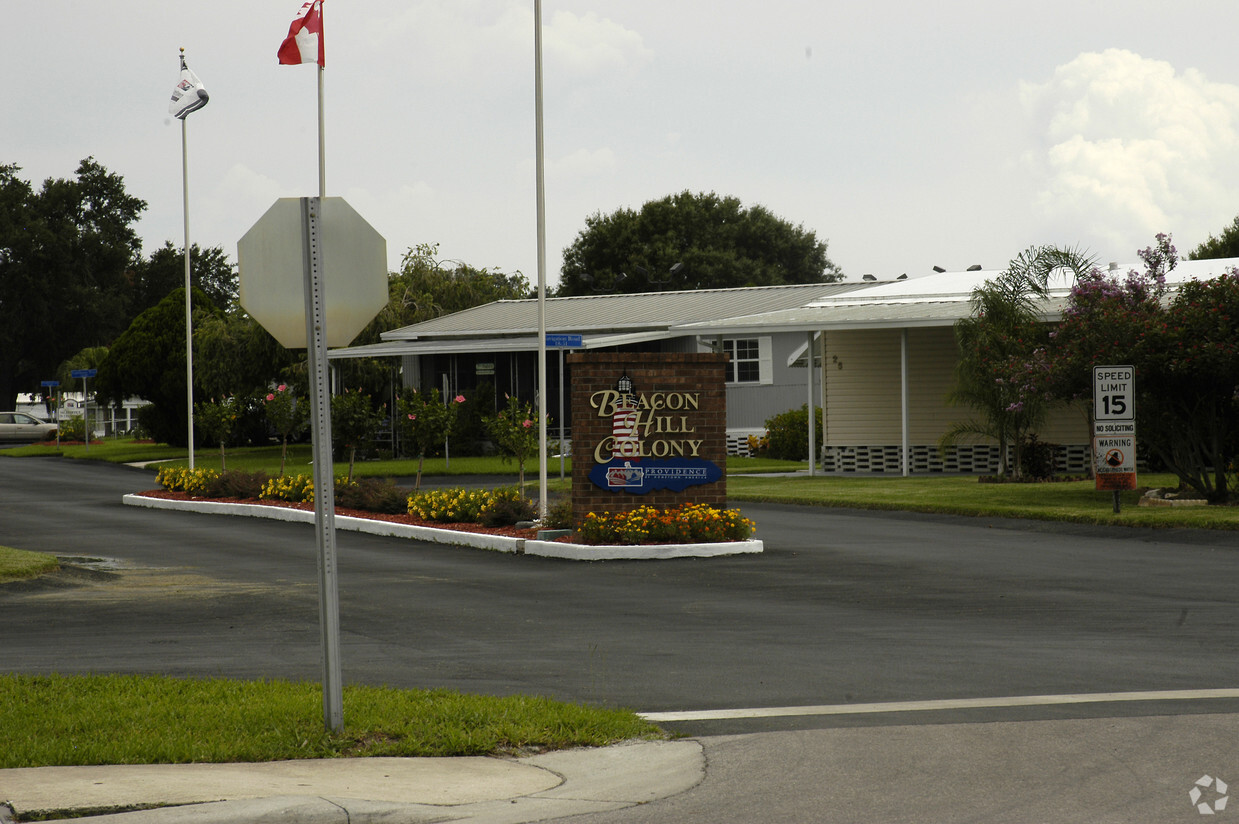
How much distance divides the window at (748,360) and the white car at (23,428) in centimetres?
3405

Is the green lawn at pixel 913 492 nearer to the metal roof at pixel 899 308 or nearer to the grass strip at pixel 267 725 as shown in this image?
the metal roof at pixel 899 308

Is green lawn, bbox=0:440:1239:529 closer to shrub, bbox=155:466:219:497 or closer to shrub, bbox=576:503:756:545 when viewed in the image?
shrub, bbox=155:466:219:497

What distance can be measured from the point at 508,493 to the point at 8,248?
65692 mm

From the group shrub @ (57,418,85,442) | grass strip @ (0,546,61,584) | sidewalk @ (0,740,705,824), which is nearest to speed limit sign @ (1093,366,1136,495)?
grass strip @ (0,546,61,584)

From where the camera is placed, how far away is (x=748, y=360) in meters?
37.0

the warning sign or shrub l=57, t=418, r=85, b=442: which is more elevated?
shrub l=57, t=418, r=85, b=442

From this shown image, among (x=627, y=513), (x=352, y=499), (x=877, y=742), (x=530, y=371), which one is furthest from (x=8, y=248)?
(x=877, y=742)

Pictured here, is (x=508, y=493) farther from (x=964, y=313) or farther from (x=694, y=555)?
(x=964, y=313)

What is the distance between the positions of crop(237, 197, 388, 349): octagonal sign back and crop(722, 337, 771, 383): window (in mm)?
30141

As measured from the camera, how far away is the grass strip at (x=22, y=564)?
1476 cm

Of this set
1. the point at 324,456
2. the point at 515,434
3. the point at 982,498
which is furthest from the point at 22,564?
the point at 982,498

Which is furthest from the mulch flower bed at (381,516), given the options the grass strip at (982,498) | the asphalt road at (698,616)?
the grass strip at (982,498)

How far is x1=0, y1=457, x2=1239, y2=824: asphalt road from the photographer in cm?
625

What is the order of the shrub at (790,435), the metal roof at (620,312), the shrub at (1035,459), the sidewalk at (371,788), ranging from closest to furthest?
the sidewalk at (371,788), the shrub at (1035,459), the shrub at (790,435), the metal roof at (620,312)
